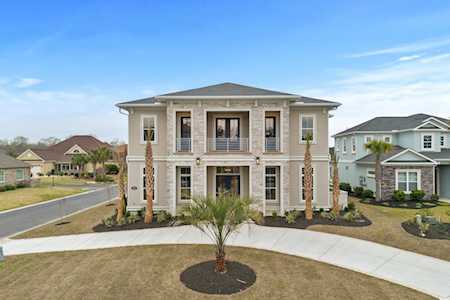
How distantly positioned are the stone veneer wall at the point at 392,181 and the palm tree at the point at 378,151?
0.63 m

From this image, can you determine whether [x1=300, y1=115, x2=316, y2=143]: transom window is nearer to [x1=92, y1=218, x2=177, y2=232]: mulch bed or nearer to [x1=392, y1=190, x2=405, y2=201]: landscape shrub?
[x1=392, y1=190, x2=405, y2=201]: landscape shrub

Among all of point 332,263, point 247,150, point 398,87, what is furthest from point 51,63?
point 398,87

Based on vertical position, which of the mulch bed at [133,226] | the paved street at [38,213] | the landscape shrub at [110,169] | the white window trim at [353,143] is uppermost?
the white window trim at [353,143]

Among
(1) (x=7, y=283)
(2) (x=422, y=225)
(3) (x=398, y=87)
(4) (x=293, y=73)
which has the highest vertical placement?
(4) (x=293, y=73)

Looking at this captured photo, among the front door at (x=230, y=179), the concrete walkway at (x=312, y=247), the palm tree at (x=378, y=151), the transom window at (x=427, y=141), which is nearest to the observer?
the concrete walkway at (x=312, y=247)

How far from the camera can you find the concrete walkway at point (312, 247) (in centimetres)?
738

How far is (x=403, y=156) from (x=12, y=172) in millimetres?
41303

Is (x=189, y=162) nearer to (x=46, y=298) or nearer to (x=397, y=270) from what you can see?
(x=46, y=298)

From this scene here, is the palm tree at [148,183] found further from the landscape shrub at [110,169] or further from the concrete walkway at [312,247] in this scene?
the landscape shrub at [110,169]

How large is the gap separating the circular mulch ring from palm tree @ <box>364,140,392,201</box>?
15.2 m

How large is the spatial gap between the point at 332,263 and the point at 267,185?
776cm

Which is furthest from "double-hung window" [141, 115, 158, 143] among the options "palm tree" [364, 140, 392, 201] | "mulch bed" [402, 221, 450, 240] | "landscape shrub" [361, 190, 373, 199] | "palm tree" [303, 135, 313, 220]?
"landscape shrub" [361, 190, 373, 199]

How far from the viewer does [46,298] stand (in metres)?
6.33

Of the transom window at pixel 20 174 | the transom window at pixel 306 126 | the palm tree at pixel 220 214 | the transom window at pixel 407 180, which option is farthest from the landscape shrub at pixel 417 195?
the transom window at pixel 20 174
